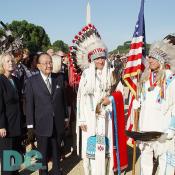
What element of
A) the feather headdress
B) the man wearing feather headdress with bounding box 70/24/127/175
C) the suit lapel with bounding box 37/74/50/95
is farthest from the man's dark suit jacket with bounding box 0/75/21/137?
the feather headdress

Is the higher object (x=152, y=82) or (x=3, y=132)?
(x=152, y=82)

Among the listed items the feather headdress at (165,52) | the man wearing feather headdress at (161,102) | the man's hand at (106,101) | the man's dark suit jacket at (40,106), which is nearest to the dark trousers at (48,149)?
the man's dark suit jacket at (40,106)

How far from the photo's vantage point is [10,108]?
452 centimetres

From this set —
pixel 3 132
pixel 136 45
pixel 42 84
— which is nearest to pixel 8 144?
pixel 3 132

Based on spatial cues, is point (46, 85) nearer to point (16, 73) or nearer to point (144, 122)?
point (16, 73)

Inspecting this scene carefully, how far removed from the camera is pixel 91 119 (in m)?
4.82

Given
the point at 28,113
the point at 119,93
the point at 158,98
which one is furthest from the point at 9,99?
the point at 158,98

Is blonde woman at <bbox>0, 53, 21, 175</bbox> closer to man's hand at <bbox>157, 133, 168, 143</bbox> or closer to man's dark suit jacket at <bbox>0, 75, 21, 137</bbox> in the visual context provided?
man's dark suit jacket at <bbox>0, 75, 21, 137</bbox>

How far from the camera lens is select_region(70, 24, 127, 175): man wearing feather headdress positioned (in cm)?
480

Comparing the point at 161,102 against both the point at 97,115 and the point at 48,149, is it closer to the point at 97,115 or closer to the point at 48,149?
the point at 97,115

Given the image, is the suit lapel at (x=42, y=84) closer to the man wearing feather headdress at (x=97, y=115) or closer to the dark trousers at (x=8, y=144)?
the man wearing feather headdress at (x=97, y=115)

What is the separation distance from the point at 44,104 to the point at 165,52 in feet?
5.80

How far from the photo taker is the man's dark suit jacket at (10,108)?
14.5 feet

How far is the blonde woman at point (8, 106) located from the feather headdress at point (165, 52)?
184cm
